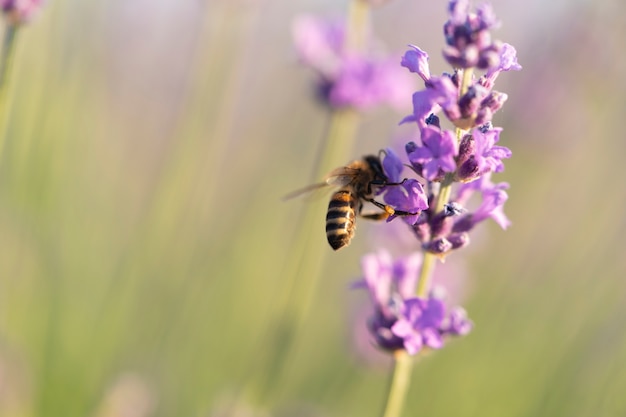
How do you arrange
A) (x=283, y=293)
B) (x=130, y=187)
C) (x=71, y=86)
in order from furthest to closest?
(x=130, y=187), (x=71, y=86), (x=283, y=293)

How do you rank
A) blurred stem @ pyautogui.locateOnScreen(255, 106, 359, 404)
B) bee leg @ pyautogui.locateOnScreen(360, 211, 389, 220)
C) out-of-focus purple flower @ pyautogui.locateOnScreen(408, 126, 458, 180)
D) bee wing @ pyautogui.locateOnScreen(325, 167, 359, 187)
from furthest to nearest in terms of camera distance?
1. blurred stem @ pyautogui.locateOnScreen(255, 106, 359, 404)
2. bee wing @ pyautogui.locateOnScreen(325, 167, 359, 187)
3. bee leg @ pyautogui.locateOnScreen(360, 211, 389, 220)
4. out-of-focus purple flower @ pyautogui.locateOnScreen(408, 126, 458, 180)

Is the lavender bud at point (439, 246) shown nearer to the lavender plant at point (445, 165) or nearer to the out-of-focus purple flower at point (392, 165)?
the lavender plant at point (445, 165)

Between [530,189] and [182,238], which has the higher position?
[530,189]

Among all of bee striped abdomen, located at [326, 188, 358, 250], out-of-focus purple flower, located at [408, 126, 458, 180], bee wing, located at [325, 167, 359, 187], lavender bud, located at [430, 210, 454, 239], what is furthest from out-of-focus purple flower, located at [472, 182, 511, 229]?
bee wing, located at [325, 167, 359, 187]

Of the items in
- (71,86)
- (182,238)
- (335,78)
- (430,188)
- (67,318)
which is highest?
(335,78)

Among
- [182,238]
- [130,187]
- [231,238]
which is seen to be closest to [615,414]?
[182,238]

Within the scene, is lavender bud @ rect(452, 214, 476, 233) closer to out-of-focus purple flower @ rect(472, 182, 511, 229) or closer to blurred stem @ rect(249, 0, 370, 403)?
out-of-focus purple flower @ rect(472, 182, 511, 229)

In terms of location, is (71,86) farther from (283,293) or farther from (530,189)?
(530,189)

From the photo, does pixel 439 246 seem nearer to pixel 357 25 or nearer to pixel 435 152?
pixel 435 152

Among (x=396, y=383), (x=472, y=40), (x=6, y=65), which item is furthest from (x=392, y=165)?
(x=6, y=65)
